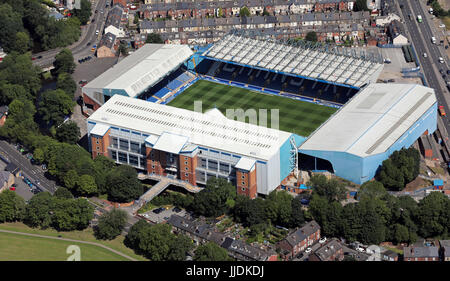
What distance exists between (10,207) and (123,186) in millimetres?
19727

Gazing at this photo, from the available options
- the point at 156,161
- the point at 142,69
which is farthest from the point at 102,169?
the point at 142,69

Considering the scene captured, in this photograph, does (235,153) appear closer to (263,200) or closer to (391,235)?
(263,200)

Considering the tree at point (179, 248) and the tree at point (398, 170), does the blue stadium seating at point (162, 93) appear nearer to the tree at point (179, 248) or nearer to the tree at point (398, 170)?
the tree at point (398, 170)

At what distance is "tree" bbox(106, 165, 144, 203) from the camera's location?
501 feet

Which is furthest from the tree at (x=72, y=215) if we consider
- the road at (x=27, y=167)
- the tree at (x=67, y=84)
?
the tree at (x=67, y=84)

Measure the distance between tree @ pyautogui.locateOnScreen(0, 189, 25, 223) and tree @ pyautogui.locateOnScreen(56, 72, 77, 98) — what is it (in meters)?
44.7

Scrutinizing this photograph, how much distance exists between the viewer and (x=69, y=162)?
159 m

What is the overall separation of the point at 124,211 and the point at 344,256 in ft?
124

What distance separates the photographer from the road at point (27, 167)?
159875 millimetres

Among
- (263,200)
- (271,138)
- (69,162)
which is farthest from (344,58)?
(69,162)

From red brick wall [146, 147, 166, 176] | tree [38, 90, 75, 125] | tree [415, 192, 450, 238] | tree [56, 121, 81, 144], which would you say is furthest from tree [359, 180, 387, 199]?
tree [38, 90, 75, 125]

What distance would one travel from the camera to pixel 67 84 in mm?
190250

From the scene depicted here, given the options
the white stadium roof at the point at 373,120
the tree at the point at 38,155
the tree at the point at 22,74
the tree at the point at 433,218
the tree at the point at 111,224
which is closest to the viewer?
the tree at the point at 433,218

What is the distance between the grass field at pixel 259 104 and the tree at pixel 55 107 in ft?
75.3
